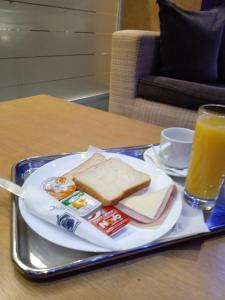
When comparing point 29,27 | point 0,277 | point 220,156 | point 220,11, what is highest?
point 220,11

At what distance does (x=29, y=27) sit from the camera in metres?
2.02

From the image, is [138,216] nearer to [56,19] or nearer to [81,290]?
[81,290]

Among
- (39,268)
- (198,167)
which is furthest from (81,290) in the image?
(198,167)

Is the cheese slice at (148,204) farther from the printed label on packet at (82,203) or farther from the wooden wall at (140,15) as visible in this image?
the wooden wall at (140,15)

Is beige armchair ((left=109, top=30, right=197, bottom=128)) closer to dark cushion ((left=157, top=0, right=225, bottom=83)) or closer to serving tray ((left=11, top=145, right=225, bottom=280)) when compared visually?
dark cushion ((left=157, top=0, right=225, bottom=83))

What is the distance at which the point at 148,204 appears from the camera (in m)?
0.46

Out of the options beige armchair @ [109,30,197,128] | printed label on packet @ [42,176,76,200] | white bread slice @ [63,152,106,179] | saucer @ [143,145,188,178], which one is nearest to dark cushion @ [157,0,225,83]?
beige armchair @ [109,30,197,128]

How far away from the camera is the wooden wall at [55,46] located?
1.94 metres

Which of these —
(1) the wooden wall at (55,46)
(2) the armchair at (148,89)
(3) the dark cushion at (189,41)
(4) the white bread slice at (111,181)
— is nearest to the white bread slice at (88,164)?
(4) the white bread slice at (111,181)

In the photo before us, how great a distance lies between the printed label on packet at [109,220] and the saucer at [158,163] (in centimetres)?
18

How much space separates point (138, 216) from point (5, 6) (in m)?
1.85

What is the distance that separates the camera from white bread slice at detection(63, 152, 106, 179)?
1.76 feet

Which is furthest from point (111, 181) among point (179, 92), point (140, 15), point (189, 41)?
point (140, 15)

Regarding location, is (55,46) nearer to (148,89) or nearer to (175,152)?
(148,89)
